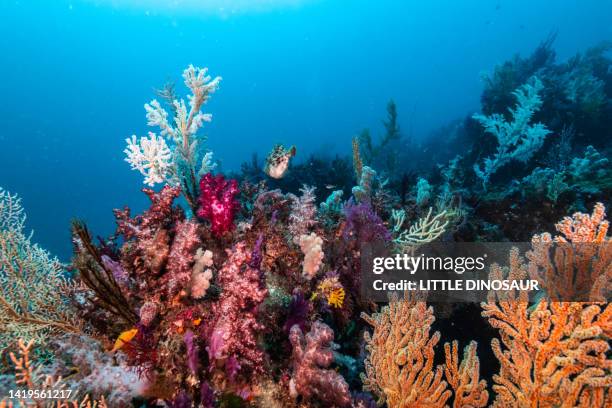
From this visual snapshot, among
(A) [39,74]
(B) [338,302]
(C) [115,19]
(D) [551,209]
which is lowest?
(B) [338,302]

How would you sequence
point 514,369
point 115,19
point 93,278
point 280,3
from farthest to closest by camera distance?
1. point 280,3
2. point 115,19
3. point 93,278
4. point 514,369

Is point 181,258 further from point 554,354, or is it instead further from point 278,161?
point 554,354

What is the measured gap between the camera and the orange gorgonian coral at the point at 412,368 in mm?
2510

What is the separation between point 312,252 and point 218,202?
1.24 metres

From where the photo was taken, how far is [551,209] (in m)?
5.80

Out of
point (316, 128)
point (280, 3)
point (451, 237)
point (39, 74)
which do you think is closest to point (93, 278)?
point (451, 237)

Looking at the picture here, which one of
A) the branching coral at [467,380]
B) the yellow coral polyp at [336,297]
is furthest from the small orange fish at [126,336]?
the branching coral at [467,380]

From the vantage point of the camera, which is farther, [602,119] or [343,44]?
[343,44]

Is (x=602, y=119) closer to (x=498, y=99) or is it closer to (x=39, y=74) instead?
(x=498, y=99)

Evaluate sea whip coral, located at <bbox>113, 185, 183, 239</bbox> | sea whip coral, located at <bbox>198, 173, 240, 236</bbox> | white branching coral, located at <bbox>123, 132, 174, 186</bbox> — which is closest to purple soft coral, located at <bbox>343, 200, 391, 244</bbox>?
sea whip coral, located at <bbox>198, 173, 240, 236</bbox>

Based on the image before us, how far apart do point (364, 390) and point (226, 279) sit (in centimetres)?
159

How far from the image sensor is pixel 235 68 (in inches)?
5246

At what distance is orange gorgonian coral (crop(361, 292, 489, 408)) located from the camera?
98.8 inches

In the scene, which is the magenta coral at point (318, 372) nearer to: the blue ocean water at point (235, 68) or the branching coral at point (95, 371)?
the branching coral at point (95, 371)
